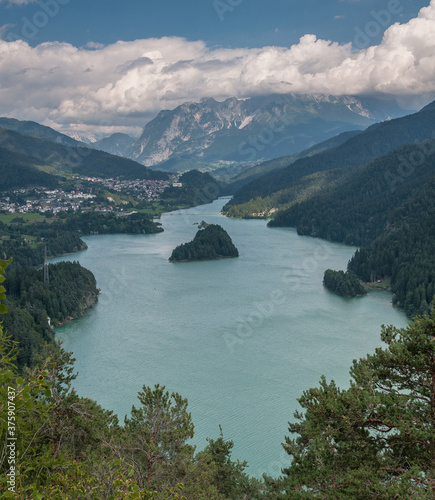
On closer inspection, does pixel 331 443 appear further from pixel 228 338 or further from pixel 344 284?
pixel 344 284

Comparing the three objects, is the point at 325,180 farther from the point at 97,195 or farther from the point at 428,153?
the point at 97,195

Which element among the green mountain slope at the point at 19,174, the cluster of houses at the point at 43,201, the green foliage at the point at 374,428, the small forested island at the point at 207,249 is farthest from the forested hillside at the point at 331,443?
the green mountain slope at the point at 19,174

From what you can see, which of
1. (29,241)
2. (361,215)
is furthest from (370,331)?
(29,241)

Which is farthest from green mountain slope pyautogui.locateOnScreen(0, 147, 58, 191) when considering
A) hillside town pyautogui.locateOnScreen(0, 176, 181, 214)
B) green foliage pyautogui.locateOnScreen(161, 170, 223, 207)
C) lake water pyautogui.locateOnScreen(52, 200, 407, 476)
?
lake water pyautogui.locateOnScreen(52, 200, 407, 476)

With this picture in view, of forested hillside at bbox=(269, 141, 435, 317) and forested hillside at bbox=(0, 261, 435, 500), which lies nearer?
forested hillside at bbox=(0, 261, 435, 500)

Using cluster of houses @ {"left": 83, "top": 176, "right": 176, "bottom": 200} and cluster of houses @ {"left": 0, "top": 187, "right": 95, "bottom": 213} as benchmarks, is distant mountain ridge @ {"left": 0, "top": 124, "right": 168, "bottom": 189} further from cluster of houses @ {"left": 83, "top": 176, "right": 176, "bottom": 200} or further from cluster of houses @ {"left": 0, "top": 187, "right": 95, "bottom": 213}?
cluster of houses @ {"left": 0, "top": 187, "right": 95, "bottom": 213}
